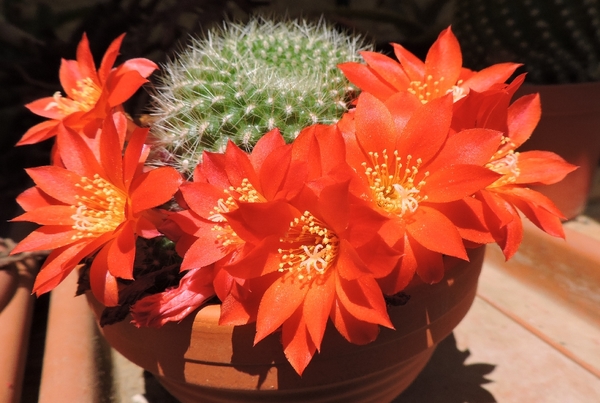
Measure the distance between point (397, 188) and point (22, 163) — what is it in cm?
113

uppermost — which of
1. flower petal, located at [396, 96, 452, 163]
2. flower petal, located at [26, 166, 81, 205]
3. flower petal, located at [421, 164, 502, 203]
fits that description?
flower petal, located at [26, 166, 81, 205]

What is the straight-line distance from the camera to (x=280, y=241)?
0.37 metres

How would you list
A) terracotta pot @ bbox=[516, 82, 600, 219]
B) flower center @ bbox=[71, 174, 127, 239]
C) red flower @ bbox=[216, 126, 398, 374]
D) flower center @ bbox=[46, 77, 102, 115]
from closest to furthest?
red flower @ bbox=[216, 126, 398, 374], flower center @ bbox=[71, 174, 127, 239], flower center @ bbox=[46, 77, 102, 115], terracotta pot @ bbox=[516, 82, 600, 219]

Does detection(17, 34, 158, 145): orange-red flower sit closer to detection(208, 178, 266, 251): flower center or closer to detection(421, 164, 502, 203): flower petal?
detection(208, 178, 266, 251): flower center

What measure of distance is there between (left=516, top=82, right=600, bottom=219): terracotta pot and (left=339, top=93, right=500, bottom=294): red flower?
58 cm

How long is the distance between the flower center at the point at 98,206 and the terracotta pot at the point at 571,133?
0.75m

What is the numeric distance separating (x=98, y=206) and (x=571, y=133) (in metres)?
0.90

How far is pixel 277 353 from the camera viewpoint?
0.40 m

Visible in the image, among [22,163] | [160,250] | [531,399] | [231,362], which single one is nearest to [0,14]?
[22,163]

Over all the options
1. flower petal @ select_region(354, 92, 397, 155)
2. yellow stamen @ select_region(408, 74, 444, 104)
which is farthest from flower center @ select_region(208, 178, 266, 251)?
yellow stamen @ select_region(408, 74, 444, 104)

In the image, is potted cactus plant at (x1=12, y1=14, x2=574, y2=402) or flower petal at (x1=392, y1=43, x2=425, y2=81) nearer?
potted cactus plant at (x1=12, y1=14, x2=574, y2=402)

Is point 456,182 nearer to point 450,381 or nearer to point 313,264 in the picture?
point 313,264

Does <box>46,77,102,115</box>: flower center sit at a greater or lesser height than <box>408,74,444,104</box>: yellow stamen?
greater

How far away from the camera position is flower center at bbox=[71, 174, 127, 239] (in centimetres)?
43
